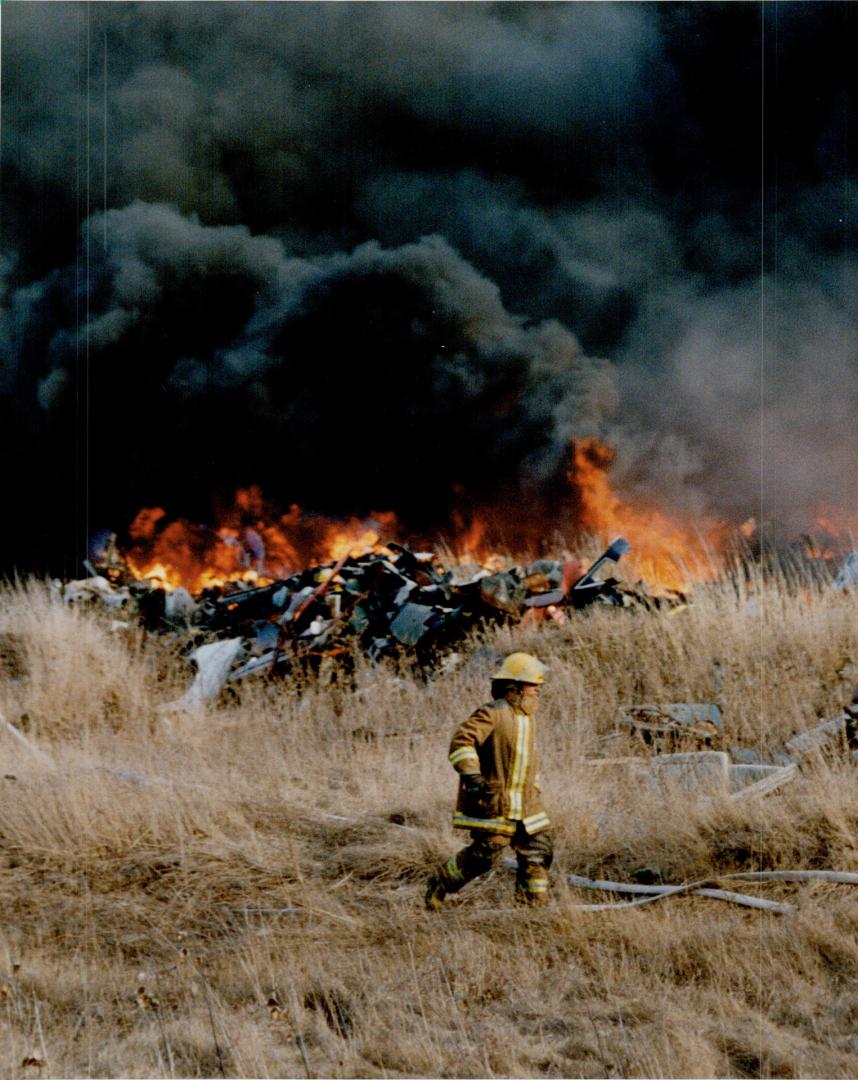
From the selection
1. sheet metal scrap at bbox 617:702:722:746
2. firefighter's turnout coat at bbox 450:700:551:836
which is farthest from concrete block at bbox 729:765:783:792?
firefighter's turnout coat at bbox 450:700:551:836

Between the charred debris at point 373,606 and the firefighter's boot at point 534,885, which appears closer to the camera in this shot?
the firefighter's boot at point 534,885

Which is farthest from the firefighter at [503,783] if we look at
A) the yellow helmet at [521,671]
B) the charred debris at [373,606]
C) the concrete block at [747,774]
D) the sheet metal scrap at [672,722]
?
the charred debris at [373,606]

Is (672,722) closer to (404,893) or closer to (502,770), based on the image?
(404,893)

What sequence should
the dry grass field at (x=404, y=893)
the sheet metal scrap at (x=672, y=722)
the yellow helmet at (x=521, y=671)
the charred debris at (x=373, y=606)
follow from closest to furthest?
1. the dry grass field at (x=404, y=893)
2. the yellow helmet at (x=521, y=671)
3. the sheet metal scrap at (x=672, y=722)
4. the charred debris at (x=373, y=606)

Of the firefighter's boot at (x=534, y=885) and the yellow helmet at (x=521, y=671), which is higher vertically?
the yellow helmet at (x=521, y=671)

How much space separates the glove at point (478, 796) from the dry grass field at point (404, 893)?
0.51 m

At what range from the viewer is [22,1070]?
10.0 feet

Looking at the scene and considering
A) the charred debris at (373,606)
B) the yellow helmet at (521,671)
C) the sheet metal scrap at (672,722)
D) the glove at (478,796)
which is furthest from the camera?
the charred debris at (373,606)

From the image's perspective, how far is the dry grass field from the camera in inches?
127

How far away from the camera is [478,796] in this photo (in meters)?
4.22

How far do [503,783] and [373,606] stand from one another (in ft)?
22.2

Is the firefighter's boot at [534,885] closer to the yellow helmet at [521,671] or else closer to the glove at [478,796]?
the glove at [478,796]

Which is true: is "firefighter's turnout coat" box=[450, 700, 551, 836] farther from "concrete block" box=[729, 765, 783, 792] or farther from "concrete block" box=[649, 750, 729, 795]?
"concrete block" box=[729, 765, 783, 792]

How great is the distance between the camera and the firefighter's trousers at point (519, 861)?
4223 mm
